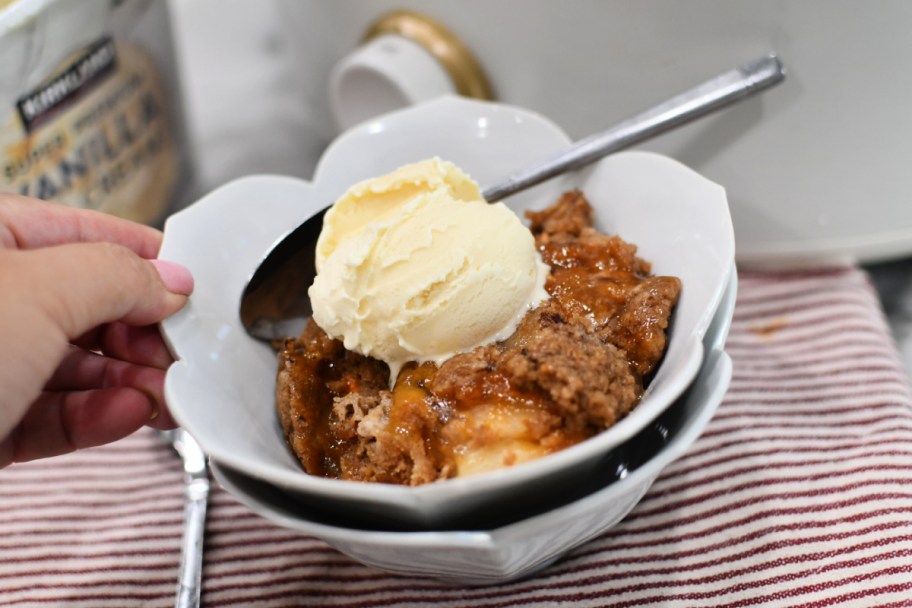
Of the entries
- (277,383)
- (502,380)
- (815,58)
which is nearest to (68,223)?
(277,383)

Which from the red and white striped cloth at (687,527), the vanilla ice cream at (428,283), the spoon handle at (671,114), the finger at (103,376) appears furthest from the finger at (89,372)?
the spoon handle at (671,114)

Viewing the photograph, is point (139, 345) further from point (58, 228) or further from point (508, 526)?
point (508, 526)

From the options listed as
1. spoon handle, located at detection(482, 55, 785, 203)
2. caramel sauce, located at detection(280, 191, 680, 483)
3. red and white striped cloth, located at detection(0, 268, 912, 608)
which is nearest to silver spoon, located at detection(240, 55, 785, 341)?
spoon handle, located at detection(482, 55, 785, 203)

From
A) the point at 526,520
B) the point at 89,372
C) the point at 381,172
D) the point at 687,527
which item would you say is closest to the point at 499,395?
the point at 526,520

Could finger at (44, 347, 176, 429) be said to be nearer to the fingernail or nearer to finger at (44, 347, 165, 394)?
finger at (44, 347, 165, 394)

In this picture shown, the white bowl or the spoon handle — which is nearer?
the white bowl

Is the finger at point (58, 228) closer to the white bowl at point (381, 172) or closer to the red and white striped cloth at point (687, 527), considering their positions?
the white bowl at point (381, 172)
